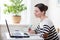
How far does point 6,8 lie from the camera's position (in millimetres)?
3508

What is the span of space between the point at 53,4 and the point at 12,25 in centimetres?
99

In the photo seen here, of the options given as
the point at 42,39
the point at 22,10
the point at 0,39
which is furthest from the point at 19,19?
the point at 42,39

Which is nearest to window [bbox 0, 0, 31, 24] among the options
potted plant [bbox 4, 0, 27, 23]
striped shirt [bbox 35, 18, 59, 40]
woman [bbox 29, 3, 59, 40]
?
potted plant [bbox 4, 0, 27, 23]

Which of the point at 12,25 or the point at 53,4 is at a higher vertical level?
the point at 53,4

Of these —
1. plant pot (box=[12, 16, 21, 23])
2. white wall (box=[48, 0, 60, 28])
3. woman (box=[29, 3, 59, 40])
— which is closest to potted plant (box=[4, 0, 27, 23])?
plant pot (box=[12, 16, 21, 23])

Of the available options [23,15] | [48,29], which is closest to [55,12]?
[23,15]

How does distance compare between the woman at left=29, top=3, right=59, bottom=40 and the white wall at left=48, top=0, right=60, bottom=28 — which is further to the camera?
the white wall at left=48, top=0, right=60, bottom=28

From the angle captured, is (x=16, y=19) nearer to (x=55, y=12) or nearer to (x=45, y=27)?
(x=55, y=12)

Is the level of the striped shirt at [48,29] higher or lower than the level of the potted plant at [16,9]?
lower

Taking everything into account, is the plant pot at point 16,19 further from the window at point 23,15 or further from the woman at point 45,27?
the woman at point 45,27

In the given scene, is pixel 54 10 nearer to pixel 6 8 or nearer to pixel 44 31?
pixel 6 8

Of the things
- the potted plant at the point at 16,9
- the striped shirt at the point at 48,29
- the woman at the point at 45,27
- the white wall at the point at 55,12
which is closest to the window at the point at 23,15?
the potted plant at the point at 16,9

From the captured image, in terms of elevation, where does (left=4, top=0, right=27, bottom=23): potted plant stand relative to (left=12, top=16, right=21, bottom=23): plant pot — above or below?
above

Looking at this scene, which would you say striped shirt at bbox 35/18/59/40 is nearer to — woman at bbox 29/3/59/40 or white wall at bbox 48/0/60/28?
woman at bbox 29/3/59/40
